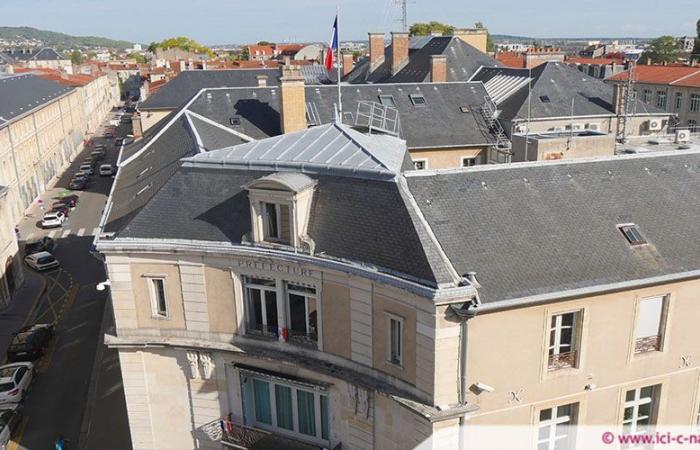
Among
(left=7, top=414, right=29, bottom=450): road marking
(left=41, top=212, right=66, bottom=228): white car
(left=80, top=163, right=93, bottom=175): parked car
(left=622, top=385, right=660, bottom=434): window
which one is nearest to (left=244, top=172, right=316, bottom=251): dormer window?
(left=622, top=385, right=660, bottom=434): window

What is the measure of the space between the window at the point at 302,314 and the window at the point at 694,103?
6704 cm

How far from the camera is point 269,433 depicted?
62.4 feet

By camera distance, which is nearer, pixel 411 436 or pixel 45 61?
pixel 411 436

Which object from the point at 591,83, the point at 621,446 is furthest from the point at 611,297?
the point at 591,83

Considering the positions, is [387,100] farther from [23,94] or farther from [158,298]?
[23,94]

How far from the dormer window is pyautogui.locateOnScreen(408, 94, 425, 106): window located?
22.9m

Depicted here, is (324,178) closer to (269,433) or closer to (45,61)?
(269,433)

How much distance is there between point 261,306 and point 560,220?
9.13 metres

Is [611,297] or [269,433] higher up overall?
[611,297]

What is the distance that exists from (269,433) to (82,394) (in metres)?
13.1

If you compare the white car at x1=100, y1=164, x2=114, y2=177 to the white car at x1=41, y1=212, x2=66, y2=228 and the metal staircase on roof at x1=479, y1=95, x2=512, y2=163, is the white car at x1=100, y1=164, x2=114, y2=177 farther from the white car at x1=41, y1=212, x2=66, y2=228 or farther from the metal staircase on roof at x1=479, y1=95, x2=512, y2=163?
the metal staircase on roof at x1=479, y1=95, x2=512, y2=163

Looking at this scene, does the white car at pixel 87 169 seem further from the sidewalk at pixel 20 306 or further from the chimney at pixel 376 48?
the chimney at pixel 376 48

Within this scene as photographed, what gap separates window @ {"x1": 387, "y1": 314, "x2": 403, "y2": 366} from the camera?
15695 millimetres

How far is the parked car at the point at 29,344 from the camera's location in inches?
1191
